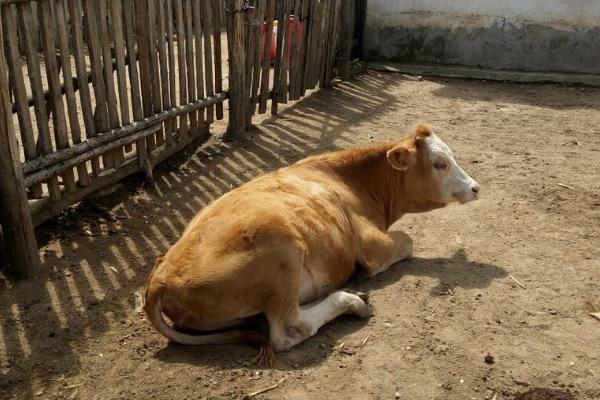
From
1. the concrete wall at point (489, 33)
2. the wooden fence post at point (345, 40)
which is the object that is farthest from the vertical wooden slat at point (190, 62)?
the concrete wall at point (489, 33)

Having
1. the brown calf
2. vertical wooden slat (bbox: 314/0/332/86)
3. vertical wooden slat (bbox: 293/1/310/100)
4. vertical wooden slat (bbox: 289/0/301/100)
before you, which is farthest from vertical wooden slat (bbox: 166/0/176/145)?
vertical wooden slat (bbox: 314/0/332/86)

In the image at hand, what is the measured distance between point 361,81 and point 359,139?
10.6ft

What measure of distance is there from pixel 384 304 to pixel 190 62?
3.89 metres

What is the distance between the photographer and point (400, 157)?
554cm

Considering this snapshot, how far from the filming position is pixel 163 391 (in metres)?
3.84

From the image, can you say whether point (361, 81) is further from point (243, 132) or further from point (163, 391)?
point (163, 391)

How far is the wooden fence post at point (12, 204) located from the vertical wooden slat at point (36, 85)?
0.98 ft

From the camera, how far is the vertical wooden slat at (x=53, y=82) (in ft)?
17.8

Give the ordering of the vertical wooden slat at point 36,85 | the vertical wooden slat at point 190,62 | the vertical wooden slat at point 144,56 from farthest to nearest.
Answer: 1. the vertical wooden slat at point 190,62
2. the vertical wooden slat at point 144,56
3. the vertical wooden slat at point 36,85

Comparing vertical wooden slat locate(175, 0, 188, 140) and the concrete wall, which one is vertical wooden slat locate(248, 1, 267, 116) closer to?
vertical wooden slat locate(175, 0, 188, 140)

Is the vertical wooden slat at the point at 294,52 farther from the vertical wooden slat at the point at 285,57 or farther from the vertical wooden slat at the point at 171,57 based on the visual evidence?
A: the vertical wooden slat at the point at 171,57

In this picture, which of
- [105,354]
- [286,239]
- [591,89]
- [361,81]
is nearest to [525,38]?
[591,89]

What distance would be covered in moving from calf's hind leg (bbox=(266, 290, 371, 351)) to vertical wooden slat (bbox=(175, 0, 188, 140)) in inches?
136

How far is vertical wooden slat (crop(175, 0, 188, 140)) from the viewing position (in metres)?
7.12
